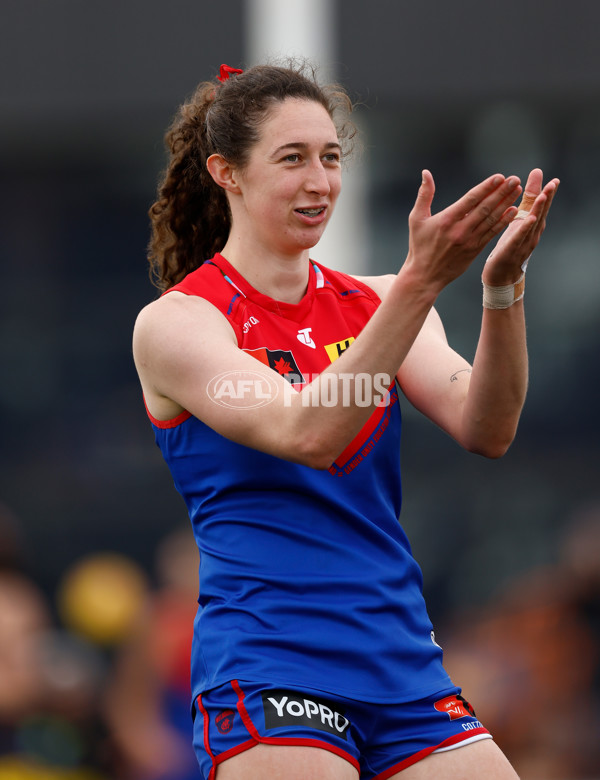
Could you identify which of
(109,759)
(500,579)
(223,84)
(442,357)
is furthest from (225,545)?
(500,579)

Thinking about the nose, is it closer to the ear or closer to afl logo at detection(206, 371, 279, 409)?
the ear

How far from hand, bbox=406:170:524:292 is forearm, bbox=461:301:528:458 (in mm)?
341

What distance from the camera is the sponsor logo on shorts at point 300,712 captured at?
2283 millimetres

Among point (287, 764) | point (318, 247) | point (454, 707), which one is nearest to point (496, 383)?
point (454, 707)

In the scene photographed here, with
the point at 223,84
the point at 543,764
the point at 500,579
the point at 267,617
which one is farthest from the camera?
the point at 500,579

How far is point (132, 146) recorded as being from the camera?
27.5ft

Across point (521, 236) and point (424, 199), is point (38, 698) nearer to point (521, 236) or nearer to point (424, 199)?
point (521, 236)

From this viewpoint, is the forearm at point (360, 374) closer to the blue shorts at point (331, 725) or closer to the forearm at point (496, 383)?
the forearm at point (496, 383)

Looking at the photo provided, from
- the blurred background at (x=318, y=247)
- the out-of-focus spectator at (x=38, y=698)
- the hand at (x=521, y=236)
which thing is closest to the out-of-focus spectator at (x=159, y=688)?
the out-of-focus spectator at (x=38, y=698)

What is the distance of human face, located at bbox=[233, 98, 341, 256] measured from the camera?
262 centimetres

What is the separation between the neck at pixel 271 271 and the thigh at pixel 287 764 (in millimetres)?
1039

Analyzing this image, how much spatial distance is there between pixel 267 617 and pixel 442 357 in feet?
2.65

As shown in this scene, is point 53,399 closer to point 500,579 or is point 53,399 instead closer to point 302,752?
point 500,579

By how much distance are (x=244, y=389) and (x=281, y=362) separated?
0.23 meters
